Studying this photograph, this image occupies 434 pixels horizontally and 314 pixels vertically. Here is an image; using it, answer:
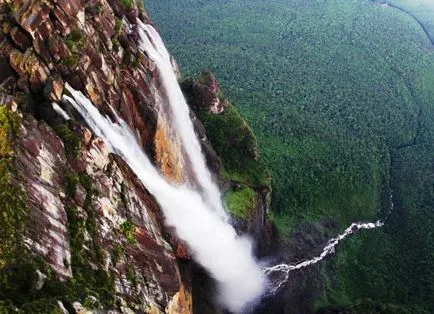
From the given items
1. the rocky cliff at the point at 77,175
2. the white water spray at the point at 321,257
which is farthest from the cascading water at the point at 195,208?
the rocky cliff at the point at 77,175

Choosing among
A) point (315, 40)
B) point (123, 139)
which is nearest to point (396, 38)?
point (315, 40)

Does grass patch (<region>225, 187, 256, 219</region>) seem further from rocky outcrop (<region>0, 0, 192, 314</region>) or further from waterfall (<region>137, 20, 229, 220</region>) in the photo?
rocky outcrop (<region>0, 0, 192, 314</region>)

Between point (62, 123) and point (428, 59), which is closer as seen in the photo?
point (62, 123)

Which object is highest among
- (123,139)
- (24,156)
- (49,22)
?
(49,22)

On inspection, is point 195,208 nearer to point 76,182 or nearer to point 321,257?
point 76,182

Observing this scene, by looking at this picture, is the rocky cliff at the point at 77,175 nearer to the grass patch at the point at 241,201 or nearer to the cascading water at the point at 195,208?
the cascading water at the point at 195,208

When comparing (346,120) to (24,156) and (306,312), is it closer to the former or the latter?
(306,312)
